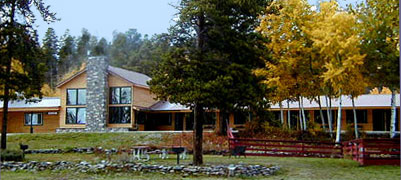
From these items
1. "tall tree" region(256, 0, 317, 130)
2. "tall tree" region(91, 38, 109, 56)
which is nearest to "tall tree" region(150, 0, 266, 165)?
"tall tree" region(256, 0, 317, 130)

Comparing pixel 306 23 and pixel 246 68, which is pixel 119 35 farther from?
pixel 246 68

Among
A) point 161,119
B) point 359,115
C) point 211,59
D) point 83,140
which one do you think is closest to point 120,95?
point 161,119

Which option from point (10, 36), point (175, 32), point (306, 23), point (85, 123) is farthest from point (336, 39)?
point (85, 123)

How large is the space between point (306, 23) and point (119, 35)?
33749 millimetres

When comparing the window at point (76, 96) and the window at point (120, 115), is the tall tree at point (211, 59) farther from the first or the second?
the window at point (76, 96)

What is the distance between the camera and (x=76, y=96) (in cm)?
3091

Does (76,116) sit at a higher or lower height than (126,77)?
lower

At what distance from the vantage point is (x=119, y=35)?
5053 centimetres

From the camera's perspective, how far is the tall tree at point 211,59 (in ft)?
41.1

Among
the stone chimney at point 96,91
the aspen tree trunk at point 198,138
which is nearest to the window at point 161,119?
the stone chimney at point 96,91

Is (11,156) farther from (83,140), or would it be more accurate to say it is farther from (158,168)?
(83,140)

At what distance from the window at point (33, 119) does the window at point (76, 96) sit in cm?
327

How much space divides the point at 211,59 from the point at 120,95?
18369 mm

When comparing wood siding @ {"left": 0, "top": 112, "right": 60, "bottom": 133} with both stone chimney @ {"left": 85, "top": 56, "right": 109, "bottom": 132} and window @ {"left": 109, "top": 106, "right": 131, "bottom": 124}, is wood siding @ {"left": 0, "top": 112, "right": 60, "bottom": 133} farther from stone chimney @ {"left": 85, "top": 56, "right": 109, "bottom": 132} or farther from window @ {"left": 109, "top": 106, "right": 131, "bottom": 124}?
window @ {"left": 109, "top": 106, "right": 131, "bottom": 124}
